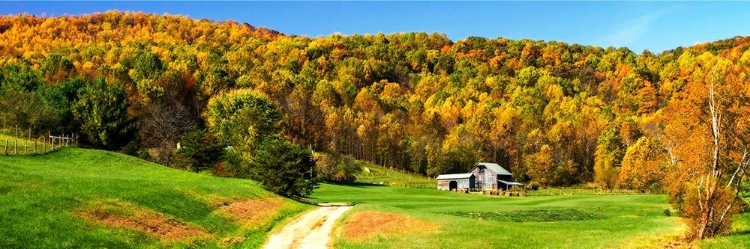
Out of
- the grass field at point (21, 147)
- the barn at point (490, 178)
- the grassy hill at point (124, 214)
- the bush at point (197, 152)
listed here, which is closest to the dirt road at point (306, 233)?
the grassy hill at point (124, 214)

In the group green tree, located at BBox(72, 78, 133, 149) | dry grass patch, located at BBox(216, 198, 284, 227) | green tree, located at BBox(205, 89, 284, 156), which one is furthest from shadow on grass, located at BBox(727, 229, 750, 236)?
green tree, located at BBox(72, 78, 133, 149)

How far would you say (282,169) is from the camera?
64.4 meters

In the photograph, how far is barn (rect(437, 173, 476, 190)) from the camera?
132m

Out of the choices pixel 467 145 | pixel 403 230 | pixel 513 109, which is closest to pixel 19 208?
pixel 403 230

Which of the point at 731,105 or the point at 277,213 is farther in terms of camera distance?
the point at 277,213

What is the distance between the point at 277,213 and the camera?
49.7 metres

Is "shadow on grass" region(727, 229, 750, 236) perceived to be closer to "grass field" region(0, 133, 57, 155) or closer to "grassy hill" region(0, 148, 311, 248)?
"grassy hill" region(0, 148, 311, 248)

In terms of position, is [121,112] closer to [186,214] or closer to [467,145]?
[186,214]

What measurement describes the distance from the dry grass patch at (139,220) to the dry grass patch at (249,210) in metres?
7.80

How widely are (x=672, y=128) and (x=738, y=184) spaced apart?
16.7 feet

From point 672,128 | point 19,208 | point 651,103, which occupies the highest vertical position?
point 651,103

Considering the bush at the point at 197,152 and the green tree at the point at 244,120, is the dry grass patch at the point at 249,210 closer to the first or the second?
the green tree at the point at 244,120

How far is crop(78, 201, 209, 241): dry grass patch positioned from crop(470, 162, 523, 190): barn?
10388cm

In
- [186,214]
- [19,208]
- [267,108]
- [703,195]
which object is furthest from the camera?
[267,108]
